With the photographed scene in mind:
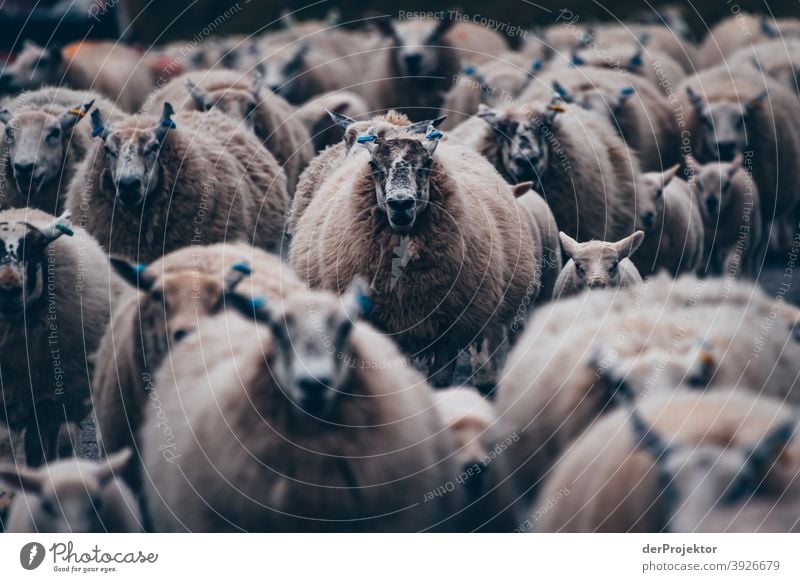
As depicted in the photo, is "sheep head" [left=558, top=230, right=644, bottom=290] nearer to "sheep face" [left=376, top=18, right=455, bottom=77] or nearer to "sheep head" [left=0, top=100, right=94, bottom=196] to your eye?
"sheep head" [left=0, top=100, right=94, bottom=196]

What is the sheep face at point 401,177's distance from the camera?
26.5 feet

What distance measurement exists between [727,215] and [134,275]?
677 centimetres

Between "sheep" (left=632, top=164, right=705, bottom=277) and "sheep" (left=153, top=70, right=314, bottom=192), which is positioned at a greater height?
"sheep" (left=153, top=70, right=314, bottom=192)

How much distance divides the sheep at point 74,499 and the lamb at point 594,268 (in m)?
3.65

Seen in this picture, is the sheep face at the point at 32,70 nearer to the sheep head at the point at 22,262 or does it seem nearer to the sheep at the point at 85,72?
the sheep at the point at 85,72

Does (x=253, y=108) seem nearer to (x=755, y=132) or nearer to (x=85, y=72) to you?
(x=85, y=72)

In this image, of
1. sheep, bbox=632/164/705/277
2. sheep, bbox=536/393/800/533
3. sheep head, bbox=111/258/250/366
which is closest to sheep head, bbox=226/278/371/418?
sheep head, bbox=111/258/250/366

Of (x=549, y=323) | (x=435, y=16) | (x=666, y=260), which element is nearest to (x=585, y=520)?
(x=549, y=323)

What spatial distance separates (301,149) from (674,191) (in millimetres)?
3756

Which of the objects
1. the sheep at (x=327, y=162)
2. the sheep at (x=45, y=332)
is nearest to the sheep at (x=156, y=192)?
the sheep at (x=327, y=162)

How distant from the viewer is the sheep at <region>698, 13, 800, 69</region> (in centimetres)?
1844

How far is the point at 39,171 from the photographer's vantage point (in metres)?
10.5

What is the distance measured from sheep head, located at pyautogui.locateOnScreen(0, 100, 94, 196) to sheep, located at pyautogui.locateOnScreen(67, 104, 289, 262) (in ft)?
1.62
